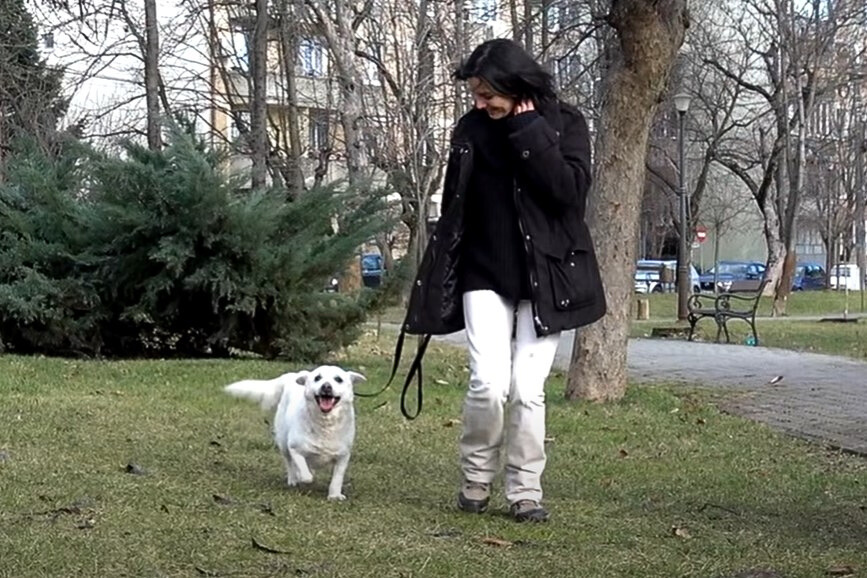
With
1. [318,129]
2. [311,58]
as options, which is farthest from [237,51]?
[318,129]

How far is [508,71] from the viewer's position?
5.39 metres

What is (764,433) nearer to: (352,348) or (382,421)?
(382,421)

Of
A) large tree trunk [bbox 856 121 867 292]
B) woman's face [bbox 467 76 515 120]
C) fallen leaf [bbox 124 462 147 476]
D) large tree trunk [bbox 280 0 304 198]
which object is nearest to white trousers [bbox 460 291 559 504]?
woman's face [bbox 467 76 515 120]

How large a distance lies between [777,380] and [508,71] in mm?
9406

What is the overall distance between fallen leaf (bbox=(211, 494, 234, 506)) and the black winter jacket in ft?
3.59

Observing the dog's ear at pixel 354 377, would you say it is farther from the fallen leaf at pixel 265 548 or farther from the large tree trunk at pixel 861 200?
the large tree trunk at pixel 861 200

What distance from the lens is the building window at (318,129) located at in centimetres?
3541

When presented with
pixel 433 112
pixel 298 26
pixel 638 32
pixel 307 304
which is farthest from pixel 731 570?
pixel 298 26

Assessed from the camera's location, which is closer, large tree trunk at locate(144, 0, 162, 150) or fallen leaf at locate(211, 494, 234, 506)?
fallen leaf at locate(211, 494, 234, 506)

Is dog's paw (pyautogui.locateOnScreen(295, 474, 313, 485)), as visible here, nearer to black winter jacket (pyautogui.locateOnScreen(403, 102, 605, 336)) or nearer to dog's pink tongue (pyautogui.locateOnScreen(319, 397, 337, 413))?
dog's pink tongue (pyautogui.locateOnScreen(319, 397, 337, 413))

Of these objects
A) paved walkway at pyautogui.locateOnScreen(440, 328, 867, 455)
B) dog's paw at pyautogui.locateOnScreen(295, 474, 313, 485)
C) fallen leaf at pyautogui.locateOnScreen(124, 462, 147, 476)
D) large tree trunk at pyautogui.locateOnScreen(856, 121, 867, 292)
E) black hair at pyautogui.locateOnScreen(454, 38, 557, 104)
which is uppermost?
large tree trunk at pyautogui.locateOnScreen(856, 121, 867, 292)

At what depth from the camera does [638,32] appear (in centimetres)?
1057

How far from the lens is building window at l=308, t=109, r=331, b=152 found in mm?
35412

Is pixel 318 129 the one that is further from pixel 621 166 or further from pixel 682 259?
pixel 621 166
